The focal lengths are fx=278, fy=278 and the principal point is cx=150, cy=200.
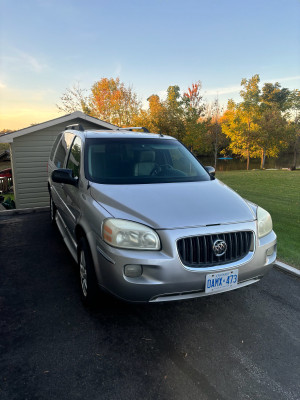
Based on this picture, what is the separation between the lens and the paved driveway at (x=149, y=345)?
6.92 ft

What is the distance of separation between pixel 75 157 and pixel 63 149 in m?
1.10

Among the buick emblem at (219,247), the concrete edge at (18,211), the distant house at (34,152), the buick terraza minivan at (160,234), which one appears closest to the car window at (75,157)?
the buick terraza minivan at (160,234)

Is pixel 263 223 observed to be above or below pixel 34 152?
below

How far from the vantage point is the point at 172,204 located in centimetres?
273

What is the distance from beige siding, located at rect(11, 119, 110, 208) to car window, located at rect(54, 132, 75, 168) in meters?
4.52

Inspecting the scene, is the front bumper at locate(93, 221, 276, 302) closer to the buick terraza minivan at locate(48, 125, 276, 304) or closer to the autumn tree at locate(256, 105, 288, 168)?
the buick terraza minivan at locate(48, 125, 276, 304)

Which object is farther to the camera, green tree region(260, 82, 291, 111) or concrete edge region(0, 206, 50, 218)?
green tree region(260, 82, 291, 111)

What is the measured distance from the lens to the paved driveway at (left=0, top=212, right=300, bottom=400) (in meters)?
2.11

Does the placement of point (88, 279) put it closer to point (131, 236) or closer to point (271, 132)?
point (131, 236)

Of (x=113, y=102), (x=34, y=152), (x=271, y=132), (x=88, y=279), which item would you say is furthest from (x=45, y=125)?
(x=271, y=132)

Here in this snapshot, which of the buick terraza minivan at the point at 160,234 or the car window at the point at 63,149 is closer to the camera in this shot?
the buick terraza minivan at the point at 160,234

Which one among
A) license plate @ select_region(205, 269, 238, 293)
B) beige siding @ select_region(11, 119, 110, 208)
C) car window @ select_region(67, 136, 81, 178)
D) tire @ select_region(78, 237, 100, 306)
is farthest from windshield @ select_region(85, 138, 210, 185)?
beige siding @ select_region(11, 119, 110, 208)

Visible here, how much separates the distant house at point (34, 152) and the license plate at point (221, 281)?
770 cm

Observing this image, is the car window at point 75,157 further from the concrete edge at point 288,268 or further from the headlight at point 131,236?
the concrete edge at point 288,268
